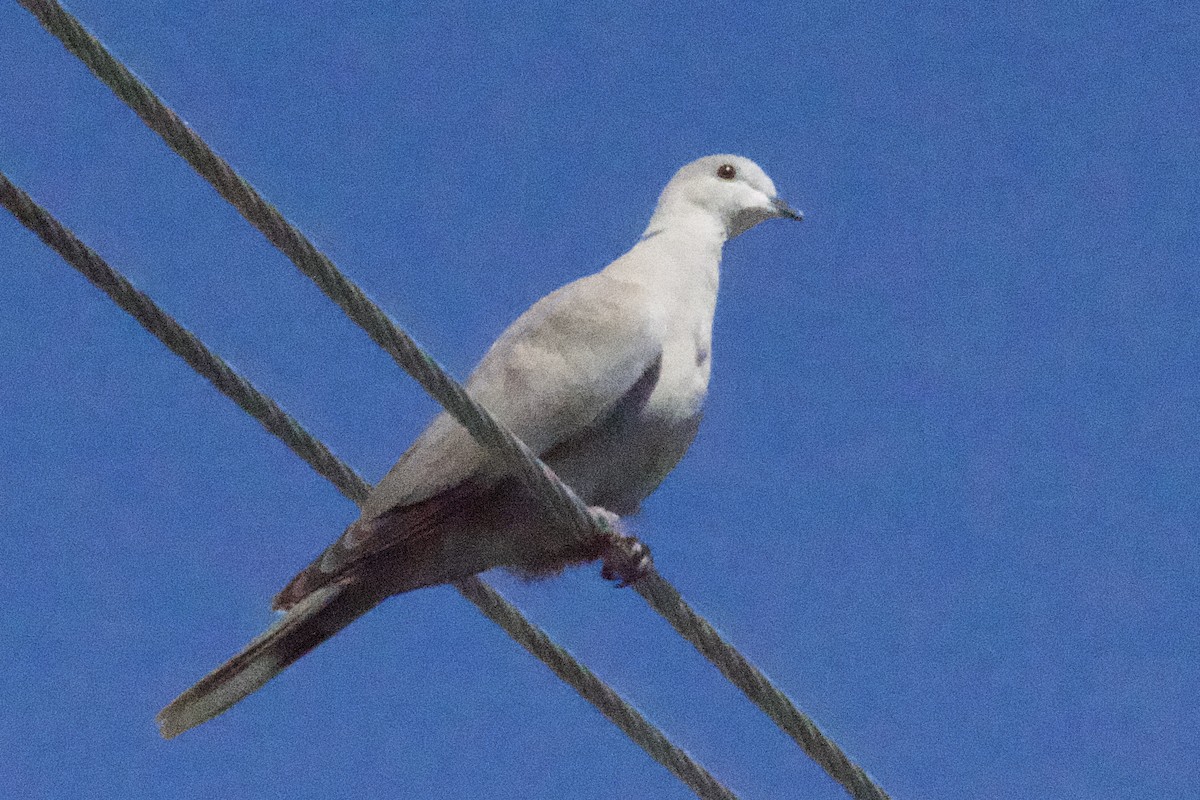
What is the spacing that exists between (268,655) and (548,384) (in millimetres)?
1143

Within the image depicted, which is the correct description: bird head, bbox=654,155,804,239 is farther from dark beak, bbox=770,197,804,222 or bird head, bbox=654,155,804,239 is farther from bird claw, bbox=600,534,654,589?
bird claw, bbox=600,534,654,589

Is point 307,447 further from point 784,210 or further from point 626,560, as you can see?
point 784,210

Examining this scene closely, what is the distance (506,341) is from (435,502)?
0.77 m

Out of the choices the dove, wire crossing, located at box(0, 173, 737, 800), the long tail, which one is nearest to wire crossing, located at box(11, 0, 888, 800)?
wire crossing, located at box(0, 173, 737, 800)

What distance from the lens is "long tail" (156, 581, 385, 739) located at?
510cm

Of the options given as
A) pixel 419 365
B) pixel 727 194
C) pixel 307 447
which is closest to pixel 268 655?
pixel 307 447

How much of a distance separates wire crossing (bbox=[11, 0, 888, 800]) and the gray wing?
1.95ft

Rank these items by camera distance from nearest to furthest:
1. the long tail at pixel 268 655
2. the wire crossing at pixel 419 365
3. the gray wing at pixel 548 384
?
the wire crossing at pixel 419 365, the long tail at pixel 268 655, the gray wing at pixel 548 384

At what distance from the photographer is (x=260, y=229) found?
3785 millimetres

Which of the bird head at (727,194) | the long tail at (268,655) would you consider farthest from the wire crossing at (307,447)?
the bird head at (727,194)

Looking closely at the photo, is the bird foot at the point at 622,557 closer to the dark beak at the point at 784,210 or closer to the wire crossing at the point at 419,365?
the wire crossing at the point at 419,365

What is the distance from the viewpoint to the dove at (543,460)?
204 inches

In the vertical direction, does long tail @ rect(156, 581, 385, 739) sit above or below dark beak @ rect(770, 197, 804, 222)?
below

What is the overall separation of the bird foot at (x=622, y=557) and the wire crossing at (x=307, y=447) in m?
0.37
